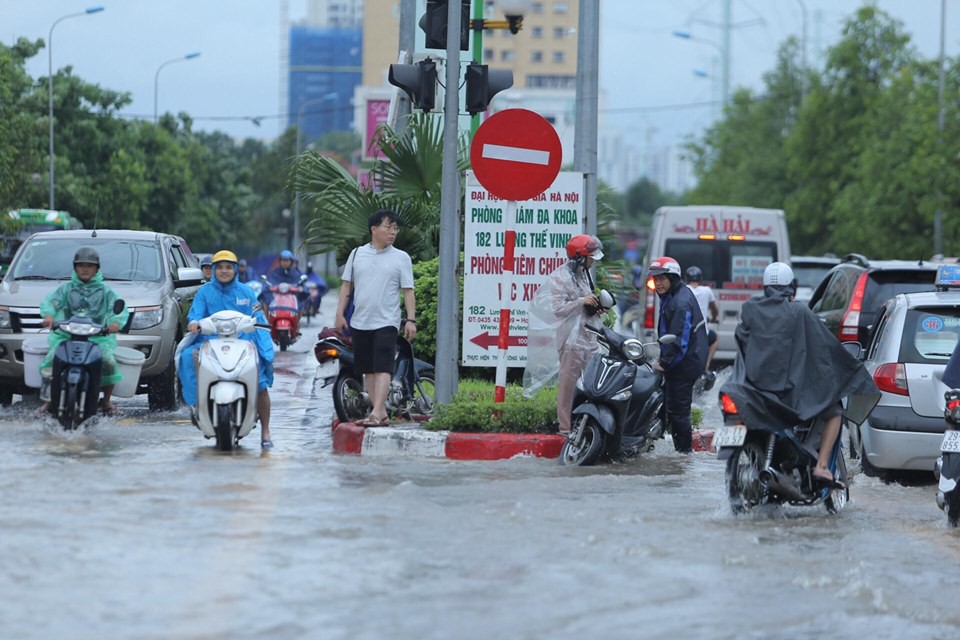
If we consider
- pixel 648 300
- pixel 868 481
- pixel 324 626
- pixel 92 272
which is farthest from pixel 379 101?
pixel 324 626

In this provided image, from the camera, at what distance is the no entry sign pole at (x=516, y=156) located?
12.0 metres

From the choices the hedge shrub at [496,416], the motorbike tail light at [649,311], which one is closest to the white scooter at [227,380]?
the hedge shrub at [496,416]

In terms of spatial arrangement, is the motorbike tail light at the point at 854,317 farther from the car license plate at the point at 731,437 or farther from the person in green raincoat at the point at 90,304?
the person in green raincoat at the point at 90,304

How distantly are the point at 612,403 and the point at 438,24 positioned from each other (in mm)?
3392

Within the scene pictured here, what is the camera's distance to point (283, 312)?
24.9 meters

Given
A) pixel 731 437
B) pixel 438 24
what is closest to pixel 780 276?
pixel 731 437

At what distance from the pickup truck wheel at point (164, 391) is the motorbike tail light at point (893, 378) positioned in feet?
22.0

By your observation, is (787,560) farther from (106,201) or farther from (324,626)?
(106,201)

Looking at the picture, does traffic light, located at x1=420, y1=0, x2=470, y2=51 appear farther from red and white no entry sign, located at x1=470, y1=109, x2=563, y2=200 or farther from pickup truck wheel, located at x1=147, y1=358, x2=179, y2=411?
→ pickup truck wheel, located at x1=147, y1=358, x2=179, y2=411

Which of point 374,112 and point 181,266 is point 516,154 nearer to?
point 181,266

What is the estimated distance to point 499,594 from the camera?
6.83 m

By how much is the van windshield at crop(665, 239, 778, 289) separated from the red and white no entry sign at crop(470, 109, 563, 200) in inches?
490

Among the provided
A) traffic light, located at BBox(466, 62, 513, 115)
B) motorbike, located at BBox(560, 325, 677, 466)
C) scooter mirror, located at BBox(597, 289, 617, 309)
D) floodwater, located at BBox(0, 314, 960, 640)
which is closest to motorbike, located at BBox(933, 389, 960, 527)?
floodwater, located at BBox(0, 314, 960, 640)

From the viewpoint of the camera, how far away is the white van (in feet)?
80.0
